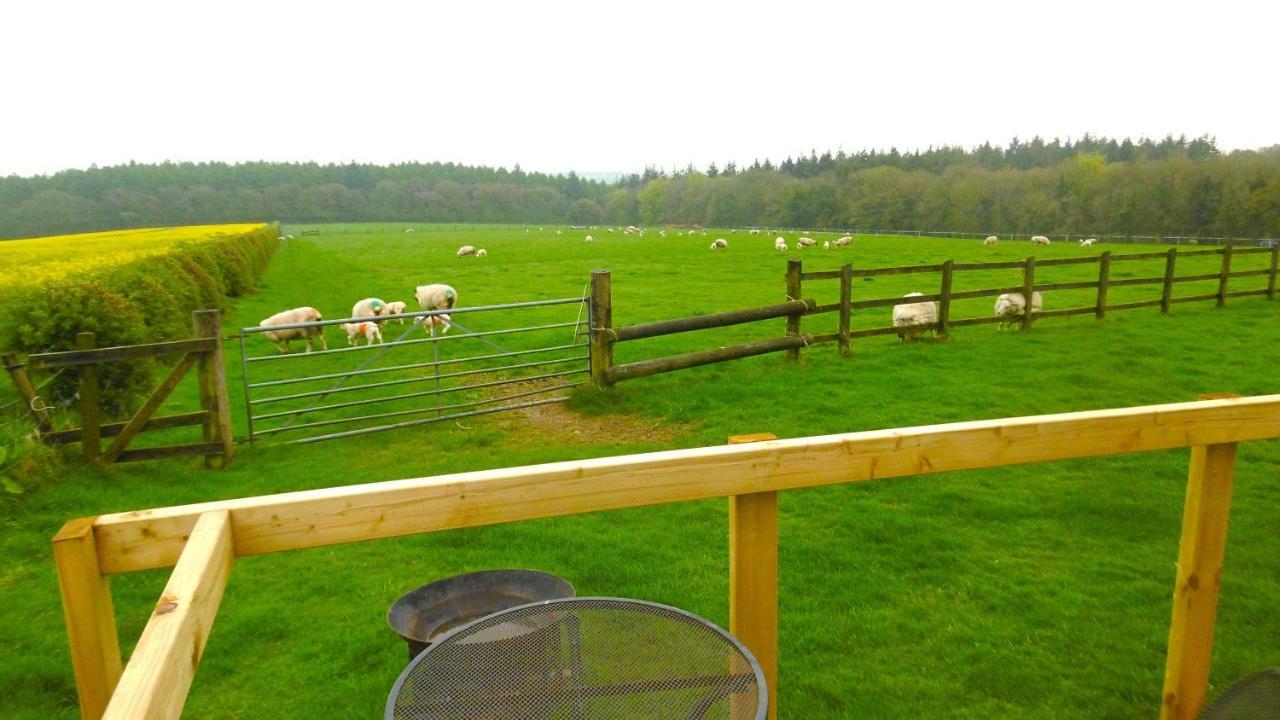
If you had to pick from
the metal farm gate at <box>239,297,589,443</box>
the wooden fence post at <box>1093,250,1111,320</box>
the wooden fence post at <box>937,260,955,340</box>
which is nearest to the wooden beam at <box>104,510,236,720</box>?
the metal farm gate at <box>239,297,589,443</box>

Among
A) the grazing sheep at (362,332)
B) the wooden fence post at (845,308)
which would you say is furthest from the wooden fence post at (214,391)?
the wooden fence post at (845,308)

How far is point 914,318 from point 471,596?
1118 centimetres

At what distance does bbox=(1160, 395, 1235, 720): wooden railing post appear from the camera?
2682 millimetres

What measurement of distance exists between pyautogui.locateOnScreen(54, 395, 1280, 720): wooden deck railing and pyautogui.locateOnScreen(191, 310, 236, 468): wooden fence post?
6339 millimetres

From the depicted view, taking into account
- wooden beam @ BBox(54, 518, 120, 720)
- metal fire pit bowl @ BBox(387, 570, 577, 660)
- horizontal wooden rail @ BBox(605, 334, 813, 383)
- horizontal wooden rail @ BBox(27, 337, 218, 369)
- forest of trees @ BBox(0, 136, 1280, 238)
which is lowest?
horizontal wooden rail @ BBox(605, 334, 813, 383)

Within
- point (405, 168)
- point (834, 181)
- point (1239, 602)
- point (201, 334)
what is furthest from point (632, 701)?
point (405, 168)

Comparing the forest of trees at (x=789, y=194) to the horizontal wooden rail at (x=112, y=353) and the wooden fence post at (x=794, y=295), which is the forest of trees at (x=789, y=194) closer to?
the wooden fence post at (x=794, y=295)

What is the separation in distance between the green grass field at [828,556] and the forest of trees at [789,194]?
213ft

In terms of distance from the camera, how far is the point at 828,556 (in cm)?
502

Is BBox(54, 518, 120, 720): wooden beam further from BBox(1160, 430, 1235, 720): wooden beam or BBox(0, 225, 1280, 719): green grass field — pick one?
BBox(1160, 430, 1235, 720): wooden beam

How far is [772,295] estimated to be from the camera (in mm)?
20438

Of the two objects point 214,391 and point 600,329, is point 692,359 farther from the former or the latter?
point 214,391

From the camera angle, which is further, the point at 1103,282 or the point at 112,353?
the point at 1103,282

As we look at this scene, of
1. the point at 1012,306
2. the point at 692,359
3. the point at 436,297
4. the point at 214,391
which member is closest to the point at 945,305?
the point at 1012,306
